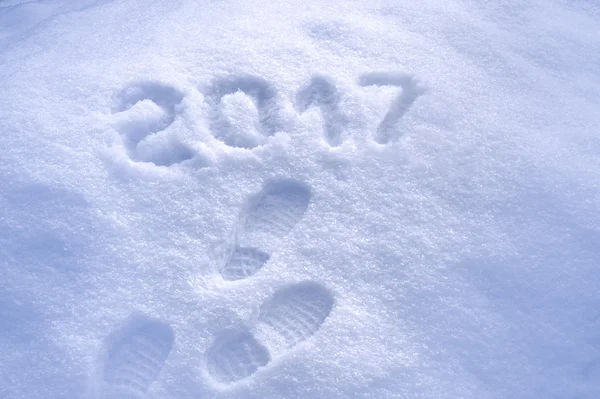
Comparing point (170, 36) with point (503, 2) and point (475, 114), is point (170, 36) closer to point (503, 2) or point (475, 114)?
point (475, 114)

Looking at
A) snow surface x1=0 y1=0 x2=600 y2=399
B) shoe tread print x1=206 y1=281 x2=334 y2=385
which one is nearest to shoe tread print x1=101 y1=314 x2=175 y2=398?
snow surface x1=0 y1=0 x2=600 y2=399

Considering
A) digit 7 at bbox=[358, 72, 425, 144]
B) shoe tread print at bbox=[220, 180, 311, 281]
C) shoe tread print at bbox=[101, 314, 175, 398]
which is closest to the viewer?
shoe tread print at bbox=[101, 314, 175, 398]

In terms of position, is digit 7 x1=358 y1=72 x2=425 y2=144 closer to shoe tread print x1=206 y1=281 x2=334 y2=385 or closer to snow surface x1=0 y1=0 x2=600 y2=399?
snow surface x1=0 y1=0 x2=600 y2=399

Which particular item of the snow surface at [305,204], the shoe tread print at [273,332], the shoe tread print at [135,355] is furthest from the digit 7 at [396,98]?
the shoe tread print at [135,355]

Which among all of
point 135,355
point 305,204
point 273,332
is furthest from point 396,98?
point 135,355

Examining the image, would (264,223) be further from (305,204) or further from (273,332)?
(273,332)

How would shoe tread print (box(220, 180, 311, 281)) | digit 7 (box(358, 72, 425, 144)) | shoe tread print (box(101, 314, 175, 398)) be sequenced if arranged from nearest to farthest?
1. shoe tread print (box(101, 314, 175, 398))
2. shoe tread print (box(220, 180, 311, 281))
3. digit 7 (box(358, 72, 425, 144))

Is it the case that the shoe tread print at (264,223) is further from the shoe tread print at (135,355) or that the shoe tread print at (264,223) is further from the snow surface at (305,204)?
the shoe tread print at (135,355)

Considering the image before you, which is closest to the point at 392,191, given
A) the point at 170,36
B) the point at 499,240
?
the point at 499,240

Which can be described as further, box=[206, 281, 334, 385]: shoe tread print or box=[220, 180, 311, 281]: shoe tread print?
box=[220, 180, 311, 281]: shoe tread print

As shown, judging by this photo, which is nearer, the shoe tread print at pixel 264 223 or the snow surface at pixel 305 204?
the snow surface at pixel 305 204
